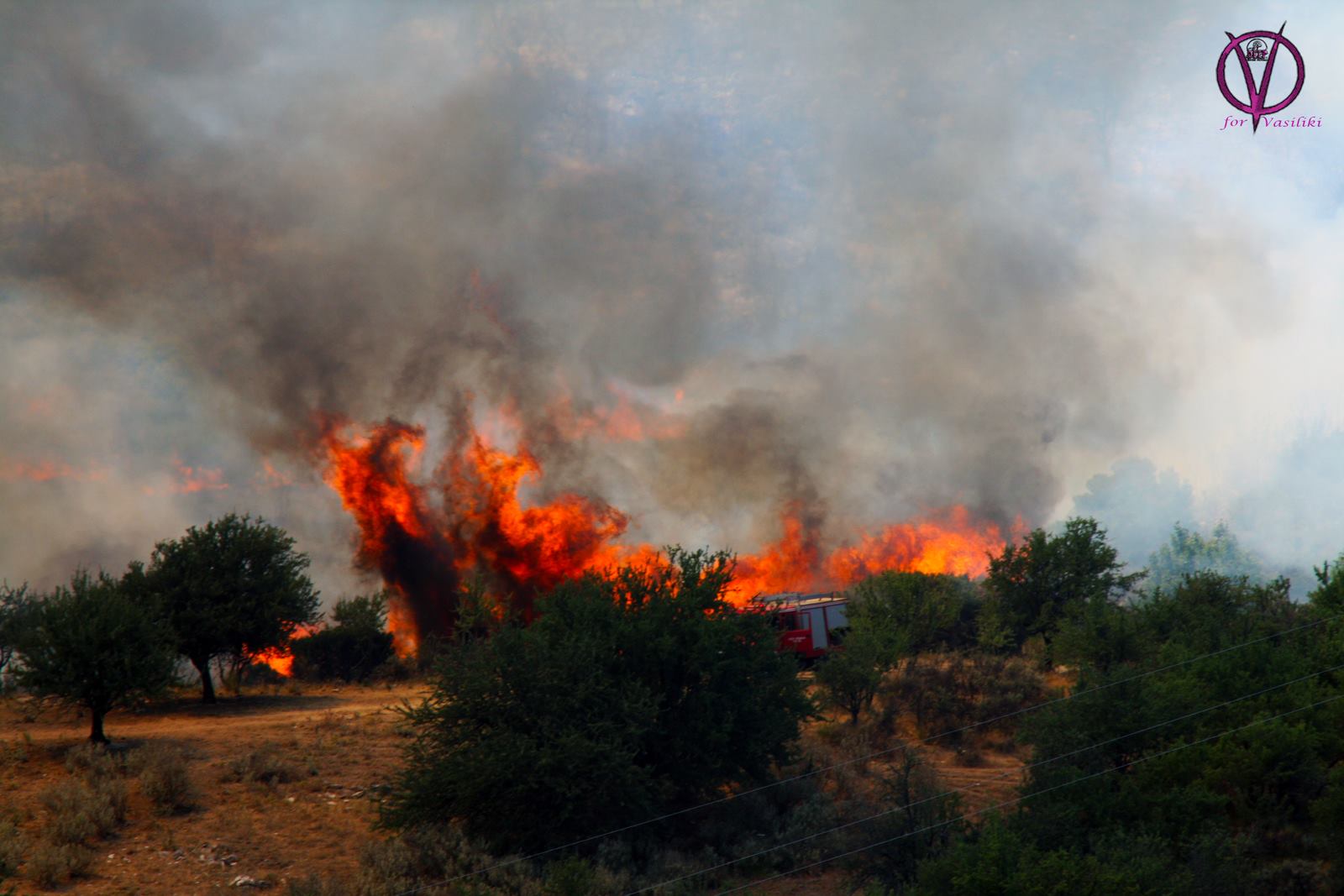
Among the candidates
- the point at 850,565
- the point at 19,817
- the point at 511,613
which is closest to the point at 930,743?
the point at 511,613

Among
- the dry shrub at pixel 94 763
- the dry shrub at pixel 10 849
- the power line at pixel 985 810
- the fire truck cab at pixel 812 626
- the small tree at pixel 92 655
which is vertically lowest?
the power line at pixel 985 810

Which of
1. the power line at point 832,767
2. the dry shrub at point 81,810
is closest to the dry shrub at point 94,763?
the dry shrub at point 81,810

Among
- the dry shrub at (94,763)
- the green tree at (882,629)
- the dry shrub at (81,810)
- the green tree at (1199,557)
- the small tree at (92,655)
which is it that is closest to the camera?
the dry shrub at (81,810)

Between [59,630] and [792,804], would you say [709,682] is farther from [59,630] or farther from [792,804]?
[59,630]

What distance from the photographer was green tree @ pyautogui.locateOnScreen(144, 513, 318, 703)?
3466 centimetres

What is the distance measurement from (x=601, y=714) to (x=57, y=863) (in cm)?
1122

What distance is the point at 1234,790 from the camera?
2191cm

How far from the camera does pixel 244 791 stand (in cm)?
2348

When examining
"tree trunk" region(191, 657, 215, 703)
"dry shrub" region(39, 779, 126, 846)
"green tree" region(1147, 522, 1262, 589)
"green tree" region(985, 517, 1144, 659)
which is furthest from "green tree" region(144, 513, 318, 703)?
"green tree" region(1147, 522, 1262, 589)

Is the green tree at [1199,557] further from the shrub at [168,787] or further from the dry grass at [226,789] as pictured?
the shrub at [168,787]

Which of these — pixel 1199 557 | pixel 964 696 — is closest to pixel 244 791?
pixel 964 696

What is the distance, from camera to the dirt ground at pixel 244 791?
19453 millimetres

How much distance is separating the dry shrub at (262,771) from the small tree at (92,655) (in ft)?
13.0

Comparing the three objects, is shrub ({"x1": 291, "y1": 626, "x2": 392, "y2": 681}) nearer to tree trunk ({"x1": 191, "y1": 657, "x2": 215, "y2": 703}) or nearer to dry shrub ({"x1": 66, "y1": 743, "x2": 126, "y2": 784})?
tree trunk ({"x1": 191, "y1": 657, "x2": 215, "y2": 703})
